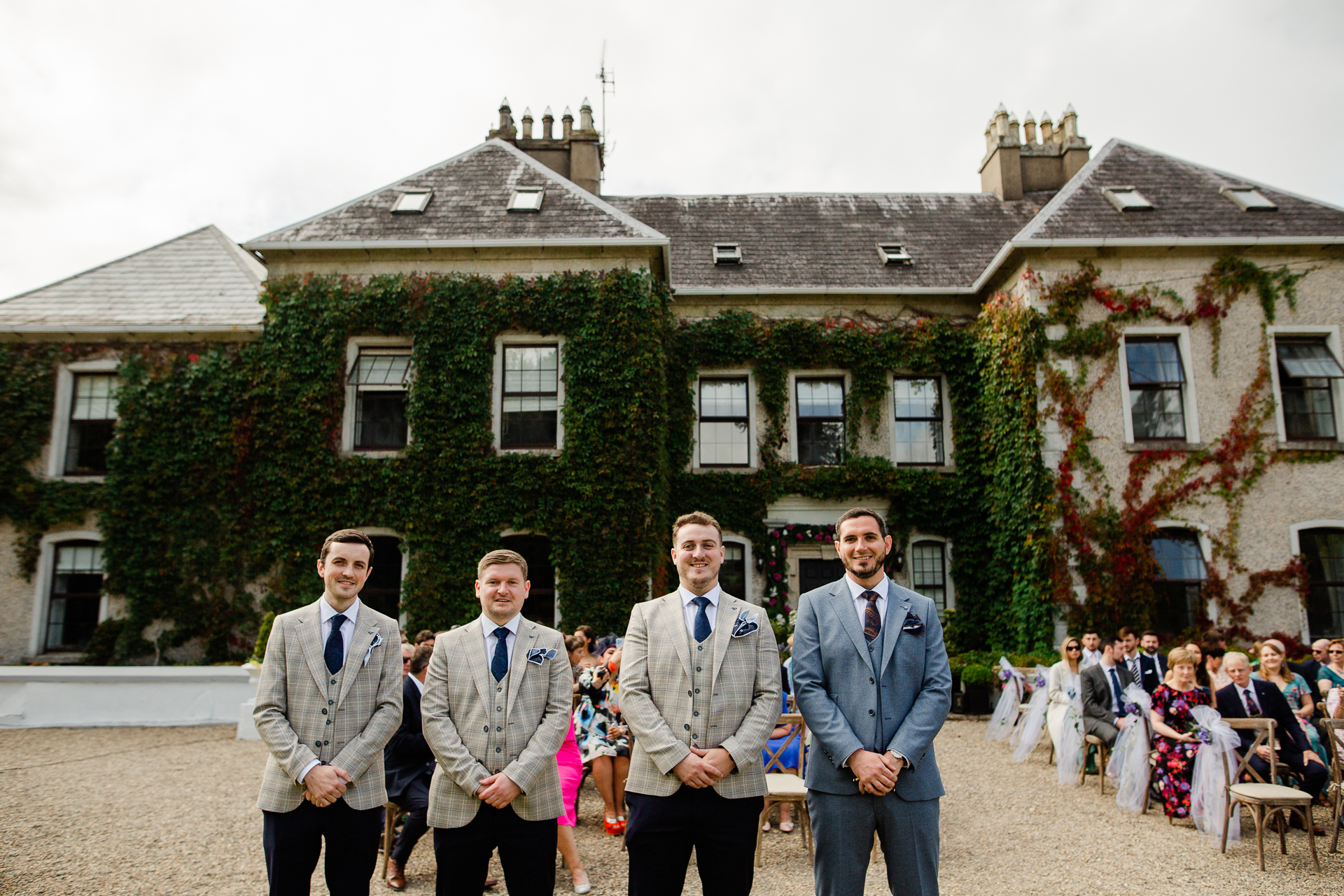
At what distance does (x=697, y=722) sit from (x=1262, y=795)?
5002 millimetres

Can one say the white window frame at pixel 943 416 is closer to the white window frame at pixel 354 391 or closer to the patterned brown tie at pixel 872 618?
the white window frame at pixel 354 391

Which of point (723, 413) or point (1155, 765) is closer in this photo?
point (1155, 765)

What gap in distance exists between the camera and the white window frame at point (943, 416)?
1504 centimetres

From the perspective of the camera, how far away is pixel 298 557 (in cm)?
1268

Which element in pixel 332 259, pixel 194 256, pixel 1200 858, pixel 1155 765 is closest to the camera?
pixel 1200 858

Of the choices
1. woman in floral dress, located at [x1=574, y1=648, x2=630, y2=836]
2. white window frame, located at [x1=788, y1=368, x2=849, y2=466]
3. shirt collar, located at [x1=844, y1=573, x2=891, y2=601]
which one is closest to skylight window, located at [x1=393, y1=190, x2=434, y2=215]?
white window frame, located at [x1=788, y1=368, x2=849, y2=466]

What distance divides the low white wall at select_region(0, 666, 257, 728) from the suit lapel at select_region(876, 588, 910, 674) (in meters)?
10.4

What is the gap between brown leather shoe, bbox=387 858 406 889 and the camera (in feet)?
16.8

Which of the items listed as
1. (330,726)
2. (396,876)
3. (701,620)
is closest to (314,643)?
(330,726)

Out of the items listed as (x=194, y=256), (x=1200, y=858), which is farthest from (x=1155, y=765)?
(x=194, y=256)

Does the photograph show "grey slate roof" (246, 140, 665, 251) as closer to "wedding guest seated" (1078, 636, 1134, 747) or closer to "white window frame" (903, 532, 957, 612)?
"white window frame" (903, 532, 957, 612)

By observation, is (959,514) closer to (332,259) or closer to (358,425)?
(358,425)

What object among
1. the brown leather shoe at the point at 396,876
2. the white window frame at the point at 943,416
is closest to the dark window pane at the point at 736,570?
the white window frame at the point at 943,416

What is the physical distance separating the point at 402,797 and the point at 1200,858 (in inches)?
230
